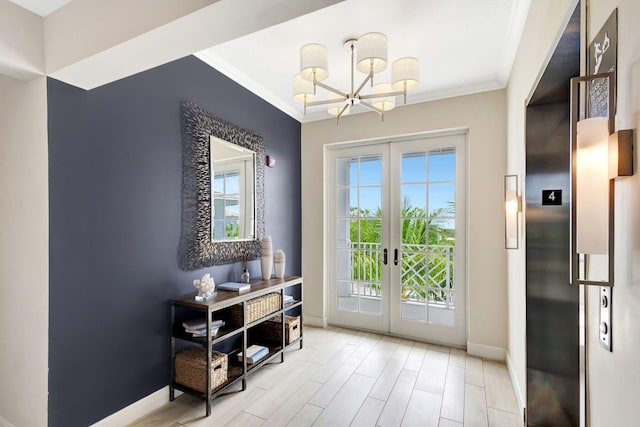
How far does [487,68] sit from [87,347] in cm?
374

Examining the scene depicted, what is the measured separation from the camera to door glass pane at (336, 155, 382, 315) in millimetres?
3713

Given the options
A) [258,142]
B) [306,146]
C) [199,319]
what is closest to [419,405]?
[199,319]

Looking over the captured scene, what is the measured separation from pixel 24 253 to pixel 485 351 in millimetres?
3789

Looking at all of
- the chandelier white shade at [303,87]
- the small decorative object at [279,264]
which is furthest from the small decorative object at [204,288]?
the chandelier white shade at [303,87]

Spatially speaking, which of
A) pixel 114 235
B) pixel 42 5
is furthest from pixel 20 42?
pixel 114 235

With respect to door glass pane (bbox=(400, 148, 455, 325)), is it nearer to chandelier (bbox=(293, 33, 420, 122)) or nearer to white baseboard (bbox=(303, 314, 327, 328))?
white baseboard (bbox=(303, 314, 327, 328))

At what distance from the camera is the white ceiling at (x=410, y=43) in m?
2.02

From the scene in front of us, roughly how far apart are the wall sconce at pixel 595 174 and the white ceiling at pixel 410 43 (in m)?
1.60

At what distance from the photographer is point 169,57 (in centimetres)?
155

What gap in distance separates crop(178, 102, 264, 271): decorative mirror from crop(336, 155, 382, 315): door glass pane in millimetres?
1149

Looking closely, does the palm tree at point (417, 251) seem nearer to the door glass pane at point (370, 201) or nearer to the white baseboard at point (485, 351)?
the door glass pane at point (370, 201)

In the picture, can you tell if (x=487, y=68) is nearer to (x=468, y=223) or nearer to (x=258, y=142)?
(x=468, y=223)

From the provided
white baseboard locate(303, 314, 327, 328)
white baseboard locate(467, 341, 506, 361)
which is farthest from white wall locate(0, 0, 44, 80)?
white baseboard locate(467, 341, 506, 361)

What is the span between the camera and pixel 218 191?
2.67 m
